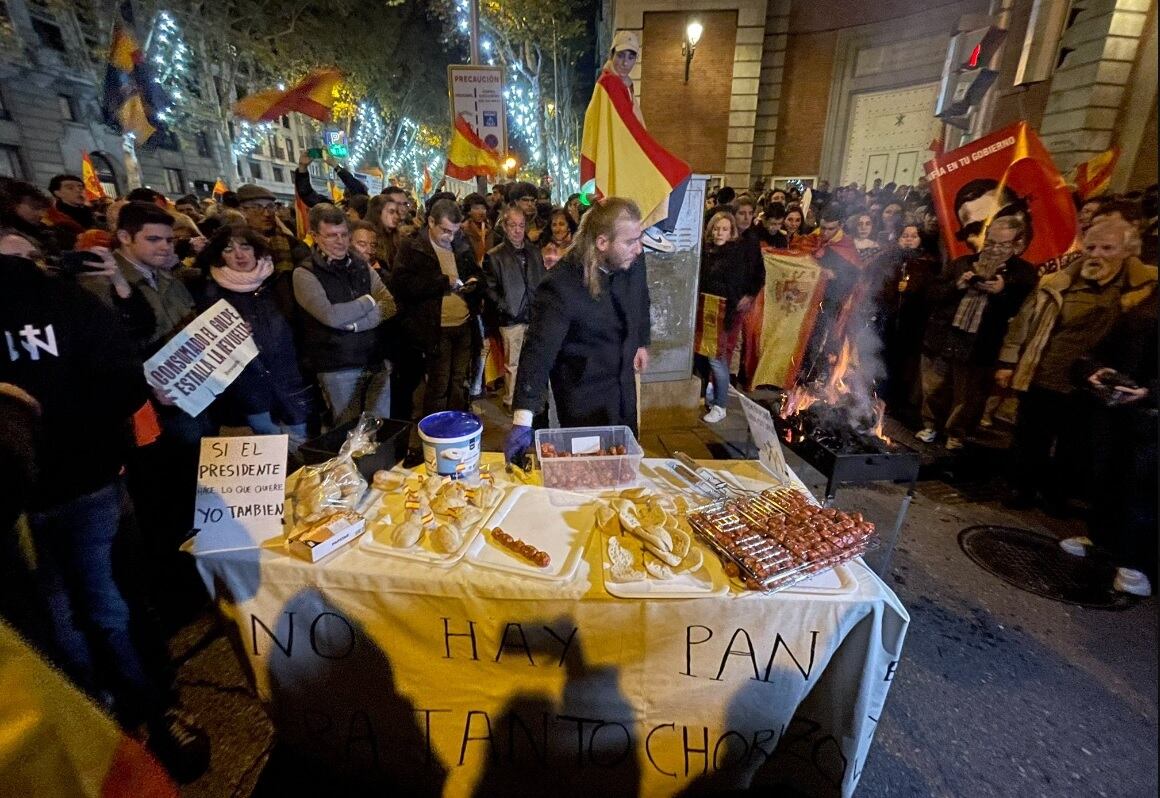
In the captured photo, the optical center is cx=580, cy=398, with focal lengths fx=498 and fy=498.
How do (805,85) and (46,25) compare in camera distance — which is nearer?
(805,85)

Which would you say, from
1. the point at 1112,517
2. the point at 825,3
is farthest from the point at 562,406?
the point at 825,3

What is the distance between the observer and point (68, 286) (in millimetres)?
1851

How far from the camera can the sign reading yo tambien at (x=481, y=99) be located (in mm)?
6961

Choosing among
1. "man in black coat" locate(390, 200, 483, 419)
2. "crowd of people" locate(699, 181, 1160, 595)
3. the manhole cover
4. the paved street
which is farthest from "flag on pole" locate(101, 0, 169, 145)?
the manhole cover

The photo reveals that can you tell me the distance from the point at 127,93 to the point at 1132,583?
38.6 ft

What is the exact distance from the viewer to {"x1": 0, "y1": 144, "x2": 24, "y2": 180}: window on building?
2130 centimetres

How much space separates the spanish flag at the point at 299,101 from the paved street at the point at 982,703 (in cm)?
612

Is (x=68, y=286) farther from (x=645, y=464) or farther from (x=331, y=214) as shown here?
(x=645, y=464)

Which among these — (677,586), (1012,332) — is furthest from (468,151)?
(677,586)

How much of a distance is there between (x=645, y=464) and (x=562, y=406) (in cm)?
75

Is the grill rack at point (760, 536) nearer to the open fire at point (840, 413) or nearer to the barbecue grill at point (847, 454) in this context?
the barbecue grill at point (847, 454)

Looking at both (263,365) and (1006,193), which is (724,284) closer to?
(1006,193)

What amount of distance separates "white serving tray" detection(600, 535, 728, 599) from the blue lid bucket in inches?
32.9

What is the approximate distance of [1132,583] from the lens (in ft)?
11.0
